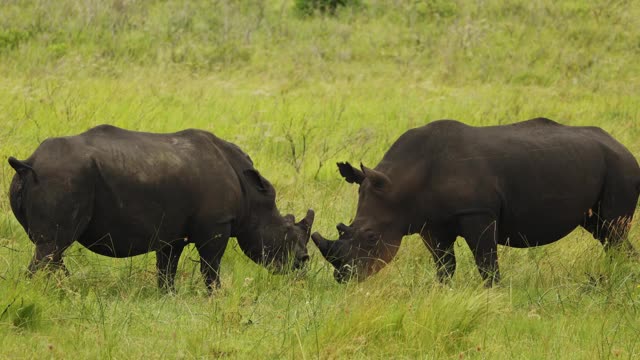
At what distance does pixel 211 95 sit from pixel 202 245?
6.75 meters

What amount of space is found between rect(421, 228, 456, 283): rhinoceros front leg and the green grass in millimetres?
132

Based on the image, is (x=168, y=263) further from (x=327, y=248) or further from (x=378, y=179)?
(x=378, y=179)

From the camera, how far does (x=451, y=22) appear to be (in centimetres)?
1825

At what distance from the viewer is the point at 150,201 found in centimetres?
629

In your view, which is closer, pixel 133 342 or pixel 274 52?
pixel 133 342

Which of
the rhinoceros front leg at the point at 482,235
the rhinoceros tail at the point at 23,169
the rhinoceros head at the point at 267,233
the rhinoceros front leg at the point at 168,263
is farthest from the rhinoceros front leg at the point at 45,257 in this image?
the rhinoceros front leg at the point at 482,235

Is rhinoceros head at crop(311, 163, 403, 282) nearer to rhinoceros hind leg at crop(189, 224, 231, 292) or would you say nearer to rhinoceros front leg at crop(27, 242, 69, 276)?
rhinoceros hind leg at crop(189, 224, 231, 292)

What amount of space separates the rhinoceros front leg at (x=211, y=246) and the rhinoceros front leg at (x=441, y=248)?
1.26 m

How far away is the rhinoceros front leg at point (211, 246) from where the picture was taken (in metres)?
6.59

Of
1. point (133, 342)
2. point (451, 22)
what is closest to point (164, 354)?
point (133, 342)

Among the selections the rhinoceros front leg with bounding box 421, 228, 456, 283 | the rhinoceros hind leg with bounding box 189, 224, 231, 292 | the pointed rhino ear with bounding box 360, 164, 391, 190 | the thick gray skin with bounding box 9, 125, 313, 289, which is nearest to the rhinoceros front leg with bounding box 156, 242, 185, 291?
the thick gray skin with bounding box 9, 125, 313, 289

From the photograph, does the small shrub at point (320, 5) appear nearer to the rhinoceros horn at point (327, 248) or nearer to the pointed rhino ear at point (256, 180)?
the pointed rhino ear at point (256, 180)

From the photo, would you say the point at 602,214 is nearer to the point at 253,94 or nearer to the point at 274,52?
the point at 253,94

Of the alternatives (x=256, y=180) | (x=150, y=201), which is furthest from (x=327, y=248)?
(x=150, y=201)
